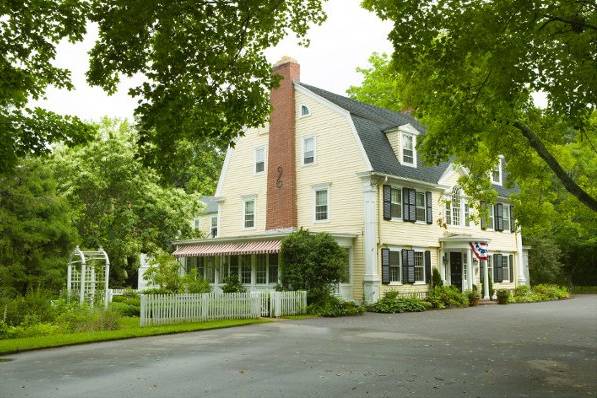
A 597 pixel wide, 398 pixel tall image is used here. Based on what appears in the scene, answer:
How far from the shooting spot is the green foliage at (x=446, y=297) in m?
25.5

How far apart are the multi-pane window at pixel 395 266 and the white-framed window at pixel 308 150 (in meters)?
6.22

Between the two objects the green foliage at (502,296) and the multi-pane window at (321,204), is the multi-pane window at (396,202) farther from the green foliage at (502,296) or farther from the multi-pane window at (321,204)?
the green foliage at (502,296)

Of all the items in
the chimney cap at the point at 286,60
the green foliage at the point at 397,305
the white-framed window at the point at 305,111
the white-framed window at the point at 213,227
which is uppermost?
the chimney cap at the point at 286,60

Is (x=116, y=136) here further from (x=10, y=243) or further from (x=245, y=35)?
(x=245, y=35)

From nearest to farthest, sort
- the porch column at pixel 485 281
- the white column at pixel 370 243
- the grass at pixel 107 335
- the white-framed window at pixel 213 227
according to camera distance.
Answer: the grass at pixel 107 335
the white column at pixel 370 243
the porch column at pixel 485 281
the white-framed window at pixel 213 227

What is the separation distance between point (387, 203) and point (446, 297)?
17.7 feet

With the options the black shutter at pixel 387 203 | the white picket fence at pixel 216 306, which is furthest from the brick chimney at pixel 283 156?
the white picket fence at pixel 216 306

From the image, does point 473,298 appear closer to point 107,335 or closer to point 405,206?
point 405,206

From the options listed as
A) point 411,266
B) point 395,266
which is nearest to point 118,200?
point 395,266

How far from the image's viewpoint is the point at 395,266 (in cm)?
2591

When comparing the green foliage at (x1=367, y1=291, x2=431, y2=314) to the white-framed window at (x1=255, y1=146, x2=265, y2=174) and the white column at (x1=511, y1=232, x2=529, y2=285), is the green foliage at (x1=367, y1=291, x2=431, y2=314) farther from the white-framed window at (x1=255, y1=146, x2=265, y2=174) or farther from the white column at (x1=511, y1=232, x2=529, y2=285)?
the white column at (x1=511, y1=232, x2=529, y2=285)

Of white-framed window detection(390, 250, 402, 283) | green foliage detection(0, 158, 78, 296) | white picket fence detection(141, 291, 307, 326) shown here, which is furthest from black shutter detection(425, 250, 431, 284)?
green foliage detection(0, 158, 78, 296)

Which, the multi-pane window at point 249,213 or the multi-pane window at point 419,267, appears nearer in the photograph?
the multi-pane window at point 419,267

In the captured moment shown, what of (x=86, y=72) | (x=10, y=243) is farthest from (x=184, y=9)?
(x=10, y=243)
